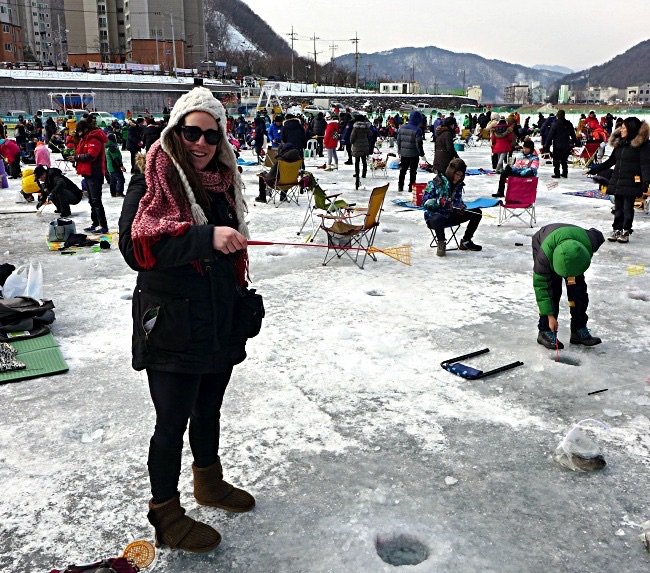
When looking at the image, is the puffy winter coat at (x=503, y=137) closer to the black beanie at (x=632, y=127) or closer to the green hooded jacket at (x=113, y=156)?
the black beanie at (x=632, y=127)

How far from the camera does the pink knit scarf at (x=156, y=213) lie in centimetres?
189

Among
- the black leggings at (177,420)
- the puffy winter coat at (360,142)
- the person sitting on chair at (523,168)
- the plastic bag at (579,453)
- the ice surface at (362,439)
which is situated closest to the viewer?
the black leggings at (177,420)

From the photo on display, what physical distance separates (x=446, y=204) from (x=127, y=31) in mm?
87735

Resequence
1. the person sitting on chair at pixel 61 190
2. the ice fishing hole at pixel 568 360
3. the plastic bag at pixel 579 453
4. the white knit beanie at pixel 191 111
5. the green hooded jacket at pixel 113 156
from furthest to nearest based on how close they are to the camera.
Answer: the green hooded jacket at pixel 113 156
the person sitting on chair at pixel 61 190
the ice fishing hole at pixel 568 360
the plastic bag at pixel 579 453
the white knit beanie at pixel 191 111

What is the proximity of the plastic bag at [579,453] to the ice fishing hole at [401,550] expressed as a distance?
0.97 meters

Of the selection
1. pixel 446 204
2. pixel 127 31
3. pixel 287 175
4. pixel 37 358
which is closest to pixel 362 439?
pixel 37 358

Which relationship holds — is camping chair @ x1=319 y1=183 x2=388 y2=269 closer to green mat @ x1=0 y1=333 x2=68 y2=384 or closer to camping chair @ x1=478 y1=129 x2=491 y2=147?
green mat @ x1=0 y1=333 x2=68 y2=384

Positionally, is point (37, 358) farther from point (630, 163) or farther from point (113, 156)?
point (113, 156)

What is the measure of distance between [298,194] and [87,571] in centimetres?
969

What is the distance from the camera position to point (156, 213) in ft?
6.30

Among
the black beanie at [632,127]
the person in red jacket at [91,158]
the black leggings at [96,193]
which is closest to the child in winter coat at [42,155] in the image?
the person in red jacket at [91,158]

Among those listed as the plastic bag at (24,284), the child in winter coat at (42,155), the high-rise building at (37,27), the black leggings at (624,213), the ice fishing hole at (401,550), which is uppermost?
the high-rise building at (37,27)

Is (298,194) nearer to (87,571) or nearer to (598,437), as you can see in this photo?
(598,437)

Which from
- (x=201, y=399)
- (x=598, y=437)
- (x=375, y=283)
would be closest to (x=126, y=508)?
(x=201, y=399)
